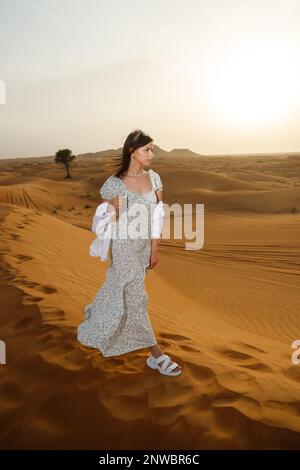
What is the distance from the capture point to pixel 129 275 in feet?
9.89

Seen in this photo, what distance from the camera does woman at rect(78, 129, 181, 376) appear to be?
9.84 feet

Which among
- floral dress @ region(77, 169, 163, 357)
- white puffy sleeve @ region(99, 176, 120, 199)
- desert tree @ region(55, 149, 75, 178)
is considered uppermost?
desert tree @ region(55, 149, 75, 178)

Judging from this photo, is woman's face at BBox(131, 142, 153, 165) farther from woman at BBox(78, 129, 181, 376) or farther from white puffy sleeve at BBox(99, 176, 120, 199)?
white puffy sleeve at BBox(99, 176, 120, 199)

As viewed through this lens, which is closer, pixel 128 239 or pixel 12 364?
pixel 128 239

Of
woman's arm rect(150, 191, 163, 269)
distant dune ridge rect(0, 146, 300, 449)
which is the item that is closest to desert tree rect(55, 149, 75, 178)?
distant dune ridge rect(0, 146, 300, 449)

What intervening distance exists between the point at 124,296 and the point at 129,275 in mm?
184

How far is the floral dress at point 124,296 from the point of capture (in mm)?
3014

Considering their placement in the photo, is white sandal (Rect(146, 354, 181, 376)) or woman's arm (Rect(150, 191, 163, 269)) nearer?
white sandal (Rect(146, 354, 181, 376))

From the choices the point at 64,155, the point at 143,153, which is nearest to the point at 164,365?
the point at 143,153

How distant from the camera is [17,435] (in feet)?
8.13

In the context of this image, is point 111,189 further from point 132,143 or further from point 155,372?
point 155,372

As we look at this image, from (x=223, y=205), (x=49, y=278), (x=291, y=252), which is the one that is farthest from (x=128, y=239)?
A: (x=223, y=205)

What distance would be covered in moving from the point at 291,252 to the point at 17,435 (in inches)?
325
